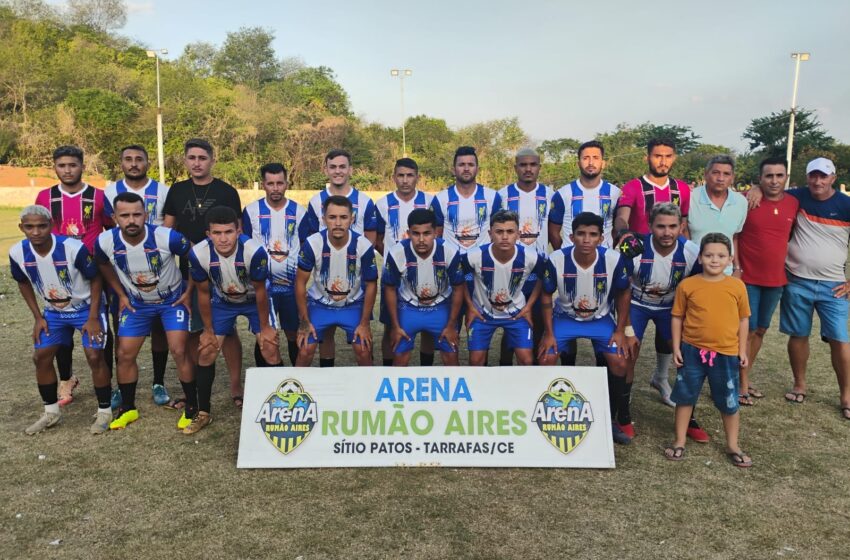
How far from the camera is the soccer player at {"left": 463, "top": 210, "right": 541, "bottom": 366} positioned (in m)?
4.87

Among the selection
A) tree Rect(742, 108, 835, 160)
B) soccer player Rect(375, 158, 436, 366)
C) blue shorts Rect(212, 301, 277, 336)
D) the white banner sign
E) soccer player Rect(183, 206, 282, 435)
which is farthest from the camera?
tree Rect(742, 108, 835, 160)

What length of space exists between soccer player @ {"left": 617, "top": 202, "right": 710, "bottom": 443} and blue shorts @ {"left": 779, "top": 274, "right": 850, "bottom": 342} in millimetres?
1391

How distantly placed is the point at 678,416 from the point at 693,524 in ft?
3.67

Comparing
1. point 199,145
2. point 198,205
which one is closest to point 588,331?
point 198,205

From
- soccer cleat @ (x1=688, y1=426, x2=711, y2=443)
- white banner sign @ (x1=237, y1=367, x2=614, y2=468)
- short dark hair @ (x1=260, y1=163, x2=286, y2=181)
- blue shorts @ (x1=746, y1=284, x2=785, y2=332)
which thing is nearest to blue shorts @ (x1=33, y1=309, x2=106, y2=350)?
white banner sign @ (x1=237, y1=367, x2=614, y2=468)

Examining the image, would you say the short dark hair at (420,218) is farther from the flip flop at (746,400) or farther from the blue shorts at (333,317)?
the flip flop at (746,400)

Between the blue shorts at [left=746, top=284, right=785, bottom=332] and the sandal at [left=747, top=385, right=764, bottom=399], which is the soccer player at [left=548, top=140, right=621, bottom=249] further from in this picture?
the sandal at [left=747, top=385, right=764, bottom=399]

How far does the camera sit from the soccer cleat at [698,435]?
15.1ft

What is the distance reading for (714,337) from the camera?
4215 mm

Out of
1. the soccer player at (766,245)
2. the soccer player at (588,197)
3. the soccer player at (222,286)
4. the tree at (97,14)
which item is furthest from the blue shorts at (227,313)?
the tree at (97,14)

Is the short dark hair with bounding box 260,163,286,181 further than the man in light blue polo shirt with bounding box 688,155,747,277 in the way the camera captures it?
Yes

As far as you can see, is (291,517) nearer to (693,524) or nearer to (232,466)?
(232,466)

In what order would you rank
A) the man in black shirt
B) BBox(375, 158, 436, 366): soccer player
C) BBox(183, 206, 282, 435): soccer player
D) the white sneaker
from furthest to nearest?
BBox(375, 158, 436, 366): soccer player < the white sneaker < the man in black shirt < BBox(183, 206, 282, 435): soccer player

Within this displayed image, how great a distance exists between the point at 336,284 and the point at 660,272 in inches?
108
